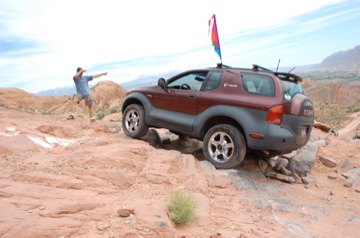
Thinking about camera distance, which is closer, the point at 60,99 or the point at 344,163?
the point at 344,163

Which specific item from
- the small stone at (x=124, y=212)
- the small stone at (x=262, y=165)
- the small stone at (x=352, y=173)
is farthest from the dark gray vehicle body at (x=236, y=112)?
the small stone at (x=124, y=212)

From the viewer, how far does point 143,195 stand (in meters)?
4.03

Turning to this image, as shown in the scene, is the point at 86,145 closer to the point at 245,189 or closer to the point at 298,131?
the point at 245,189

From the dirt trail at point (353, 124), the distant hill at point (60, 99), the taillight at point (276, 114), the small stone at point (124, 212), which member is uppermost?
the taillight at point (276, 114)

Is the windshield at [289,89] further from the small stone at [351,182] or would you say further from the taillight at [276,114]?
the small stone at [351,182]

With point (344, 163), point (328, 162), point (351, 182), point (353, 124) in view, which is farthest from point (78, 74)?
point (353, 124)

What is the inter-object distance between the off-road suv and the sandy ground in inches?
22.9

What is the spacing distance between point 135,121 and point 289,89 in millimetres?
3523

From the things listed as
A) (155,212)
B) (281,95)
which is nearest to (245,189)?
(281,95)

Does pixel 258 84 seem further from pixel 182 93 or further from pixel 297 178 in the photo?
pixel 297 178

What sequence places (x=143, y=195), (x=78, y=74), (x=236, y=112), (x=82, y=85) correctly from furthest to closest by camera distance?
1. (x=82, y=85)
2. (x=78, y=74)
3. (x=236, y=112)
4. (x=143, y=195)

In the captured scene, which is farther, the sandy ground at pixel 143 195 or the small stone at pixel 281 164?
the small stone at pixel 281 164

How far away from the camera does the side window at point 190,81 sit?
6.10m

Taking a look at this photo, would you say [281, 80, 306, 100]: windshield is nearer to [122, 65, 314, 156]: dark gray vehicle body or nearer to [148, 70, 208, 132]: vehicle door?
[122, 65, 314, 156]: dark gray vehicle body
